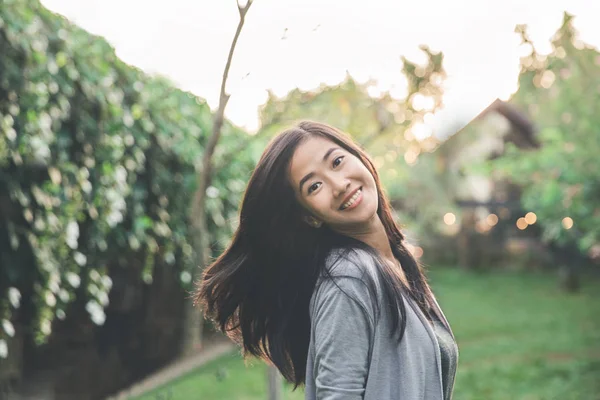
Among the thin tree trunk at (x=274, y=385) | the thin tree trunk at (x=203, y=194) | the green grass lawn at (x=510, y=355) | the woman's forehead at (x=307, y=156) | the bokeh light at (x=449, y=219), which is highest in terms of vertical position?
the woman's forehead at (x=307, y=156)

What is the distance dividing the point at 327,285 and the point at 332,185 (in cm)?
25

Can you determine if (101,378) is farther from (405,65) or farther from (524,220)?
(524,220)

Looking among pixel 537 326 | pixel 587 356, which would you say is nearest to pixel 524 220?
pixel 537 326

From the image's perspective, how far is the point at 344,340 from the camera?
4.79 feet

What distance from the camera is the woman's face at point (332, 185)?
1646mm

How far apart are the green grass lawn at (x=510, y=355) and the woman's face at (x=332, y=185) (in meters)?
0.98

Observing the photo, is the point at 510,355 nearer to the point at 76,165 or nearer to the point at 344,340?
the point at 76,165

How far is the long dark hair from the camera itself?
169cm

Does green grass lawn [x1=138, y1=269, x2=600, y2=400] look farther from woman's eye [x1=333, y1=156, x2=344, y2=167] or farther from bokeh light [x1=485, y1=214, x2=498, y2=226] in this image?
bokeh light [x1=485, y1=214, x2=498, y2=226]

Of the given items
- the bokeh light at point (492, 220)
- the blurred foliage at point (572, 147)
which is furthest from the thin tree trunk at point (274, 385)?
the bokeh light at point (492, 220)

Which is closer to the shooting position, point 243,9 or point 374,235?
point 374,235

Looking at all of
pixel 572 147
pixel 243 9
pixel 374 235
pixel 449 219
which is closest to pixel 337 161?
pixel 374 235

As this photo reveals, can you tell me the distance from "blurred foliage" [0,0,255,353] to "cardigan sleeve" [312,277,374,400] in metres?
1.52

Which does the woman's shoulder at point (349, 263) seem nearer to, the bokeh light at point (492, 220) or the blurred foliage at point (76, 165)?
the blurred foliage at point (76, 165)
